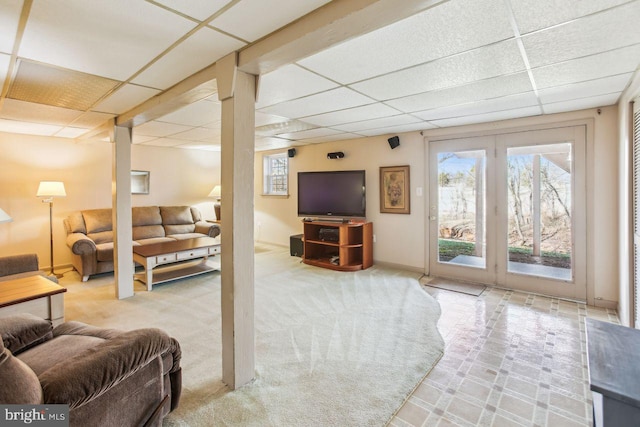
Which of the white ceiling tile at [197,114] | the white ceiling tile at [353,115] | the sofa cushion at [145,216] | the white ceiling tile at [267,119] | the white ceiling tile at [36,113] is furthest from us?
the sofa cushion at [145,216]

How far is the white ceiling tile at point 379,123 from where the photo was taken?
3.95 m

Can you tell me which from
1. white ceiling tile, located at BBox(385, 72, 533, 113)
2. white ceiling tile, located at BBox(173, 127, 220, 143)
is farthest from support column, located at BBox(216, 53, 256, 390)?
white ceiling tile, located at BBox(173, 127, 220, 143)

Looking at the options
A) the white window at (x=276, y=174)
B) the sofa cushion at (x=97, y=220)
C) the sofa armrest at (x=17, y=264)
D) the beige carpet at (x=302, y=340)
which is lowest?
the beige carpet at (x=302, y=340)

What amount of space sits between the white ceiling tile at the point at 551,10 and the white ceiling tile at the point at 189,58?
5.12ft

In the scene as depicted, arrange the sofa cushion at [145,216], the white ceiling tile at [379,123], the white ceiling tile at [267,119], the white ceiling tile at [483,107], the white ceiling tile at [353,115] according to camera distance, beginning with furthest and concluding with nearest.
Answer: the sofa cushion at [145,216], the white ceiling tile at [379,123], the white ceiling tile at [267,119], the white ceiling tile at [353,115], the white ceiling tile at [483,107]

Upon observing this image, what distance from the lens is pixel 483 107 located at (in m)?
3.43

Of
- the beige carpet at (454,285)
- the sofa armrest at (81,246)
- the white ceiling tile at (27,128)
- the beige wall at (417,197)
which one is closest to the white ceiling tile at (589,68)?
the beige wall at (417,197)

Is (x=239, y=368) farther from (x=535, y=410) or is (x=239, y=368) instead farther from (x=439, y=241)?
(x=439, y=241)

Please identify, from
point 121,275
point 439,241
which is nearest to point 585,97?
point 439,241

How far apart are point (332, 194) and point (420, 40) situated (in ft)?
12.8

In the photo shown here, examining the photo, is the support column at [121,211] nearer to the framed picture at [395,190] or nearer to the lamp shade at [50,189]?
the lamp shade at [50,189]

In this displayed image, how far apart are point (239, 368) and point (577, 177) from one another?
414cm

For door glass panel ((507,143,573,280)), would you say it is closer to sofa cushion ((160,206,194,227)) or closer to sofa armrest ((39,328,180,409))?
sofa armrest ((39,328,180,409))

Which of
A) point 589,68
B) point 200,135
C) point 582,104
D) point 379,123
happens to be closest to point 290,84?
point 379,123
